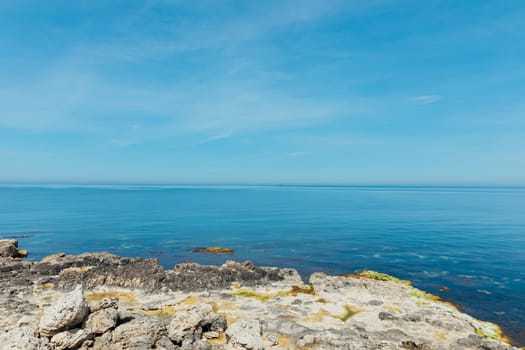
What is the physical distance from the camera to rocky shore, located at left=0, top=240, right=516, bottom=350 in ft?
78.3

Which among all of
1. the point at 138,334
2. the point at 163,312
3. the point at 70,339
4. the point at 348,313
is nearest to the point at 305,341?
→ the point at 348,313

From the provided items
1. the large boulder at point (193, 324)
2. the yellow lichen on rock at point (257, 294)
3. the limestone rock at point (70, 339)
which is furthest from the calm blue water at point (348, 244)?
the limestone rock at point (70, 339)

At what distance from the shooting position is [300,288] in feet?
128

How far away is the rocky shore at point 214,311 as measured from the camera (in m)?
23.9

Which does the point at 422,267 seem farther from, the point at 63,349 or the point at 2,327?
the point at 2,327

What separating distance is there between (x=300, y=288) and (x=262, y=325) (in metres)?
12.0

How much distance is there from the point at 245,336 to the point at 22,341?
50.8 feet

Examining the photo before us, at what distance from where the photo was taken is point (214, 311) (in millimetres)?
30219

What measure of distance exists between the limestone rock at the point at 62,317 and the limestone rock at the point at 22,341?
0.97 m

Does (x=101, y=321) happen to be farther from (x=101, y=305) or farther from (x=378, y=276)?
(x=378, y=276)

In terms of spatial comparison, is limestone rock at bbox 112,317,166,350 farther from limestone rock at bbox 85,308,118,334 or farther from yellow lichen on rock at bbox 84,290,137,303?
yellow lichen on rock at bbox 84,290,137,303

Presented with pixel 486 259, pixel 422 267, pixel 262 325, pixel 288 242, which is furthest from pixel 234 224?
pixel 262 325

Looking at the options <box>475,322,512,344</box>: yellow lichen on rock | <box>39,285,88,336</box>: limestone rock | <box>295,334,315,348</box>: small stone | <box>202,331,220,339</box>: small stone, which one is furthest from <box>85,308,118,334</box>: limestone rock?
<box>475,322,512,344</box>: yellow lichen on rock

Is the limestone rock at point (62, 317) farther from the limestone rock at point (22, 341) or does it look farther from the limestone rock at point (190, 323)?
the limestone rock at point (190, 323)
